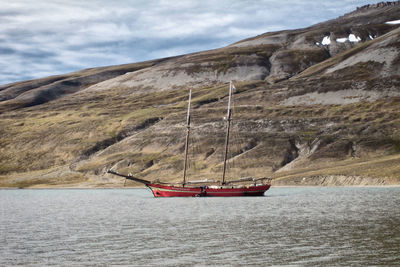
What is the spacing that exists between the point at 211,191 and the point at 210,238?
61512 millimetres

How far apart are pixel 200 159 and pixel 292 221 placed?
127511mm

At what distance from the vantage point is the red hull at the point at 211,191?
10650 centimetres

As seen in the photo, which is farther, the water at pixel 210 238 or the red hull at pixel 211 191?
the red hull at pixel 211 191

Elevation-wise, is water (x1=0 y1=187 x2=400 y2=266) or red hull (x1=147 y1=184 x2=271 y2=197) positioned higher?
water (x1=0 y1=187 x2=400 y2=266)

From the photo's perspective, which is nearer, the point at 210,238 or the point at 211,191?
the point at 210,238

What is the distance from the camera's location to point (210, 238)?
45312 millimetres

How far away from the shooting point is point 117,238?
153 ft

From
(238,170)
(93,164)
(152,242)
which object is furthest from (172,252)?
(93,164)

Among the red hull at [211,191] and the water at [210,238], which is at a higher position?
the water at [210,238]

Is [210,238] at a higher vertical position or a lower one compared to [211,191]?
higher

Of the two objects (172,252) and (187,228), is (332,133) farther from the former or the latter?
(172,252)

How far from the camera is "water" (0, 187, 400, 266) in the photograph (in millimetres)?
35969

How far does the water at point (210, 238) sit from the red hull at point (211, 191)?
35.5m

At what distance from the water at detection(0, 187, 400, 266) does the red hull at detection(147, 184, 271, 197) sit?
117 ft
